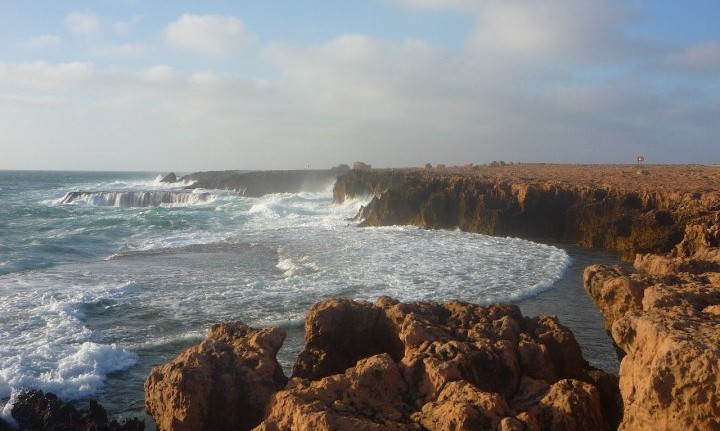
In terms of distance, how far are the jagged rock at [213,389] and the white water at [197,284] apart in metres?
2.29

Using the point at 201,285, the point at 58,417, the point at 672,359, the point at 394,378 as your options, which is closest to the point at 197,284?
the point at 201,285

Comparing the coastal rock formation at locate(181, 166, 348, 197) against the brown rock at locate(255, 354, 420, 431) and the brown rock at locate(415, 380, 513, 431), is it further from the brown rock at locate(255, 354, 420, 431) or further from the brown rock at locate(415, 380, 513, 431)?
the brown rock at locate(415, 380, 513, 431)

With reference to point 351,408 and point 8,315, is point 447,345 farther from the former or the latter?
point 8,315

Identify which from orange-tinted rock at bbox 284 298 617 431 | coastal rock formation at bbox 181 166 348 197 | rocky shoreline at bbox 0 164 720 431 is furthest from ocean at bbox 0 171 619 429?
coastal rock formation at bbox 181 166 348 197

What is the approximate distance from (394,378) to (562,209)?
18463mm

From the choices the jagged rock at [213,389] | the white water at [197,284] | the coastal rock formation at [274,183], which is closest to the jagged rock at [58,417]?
the white water at [197,284]

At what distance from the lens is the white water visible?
7859 millimetres

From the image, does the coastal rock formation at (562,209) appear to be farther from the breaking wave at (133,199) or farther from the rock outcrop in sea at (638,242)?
the breaking wave at (133,199)

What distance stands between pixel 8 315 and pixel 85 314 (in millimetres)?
1383

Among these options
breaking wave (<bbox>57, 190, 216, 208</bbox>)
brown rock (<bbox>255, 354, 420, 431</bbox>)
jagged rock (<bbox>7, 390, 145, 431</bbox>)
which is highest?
brown rock (<bbox>255, 354, 420, 431</bbox>)

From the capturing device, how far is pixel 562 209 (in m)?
21.2

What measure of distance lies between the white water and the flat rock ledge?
2.50 meters

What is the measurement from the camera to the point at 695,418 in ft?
11.1

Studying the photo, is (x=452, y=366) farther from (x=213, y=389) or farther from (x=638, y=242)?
(x=638, y=242)
